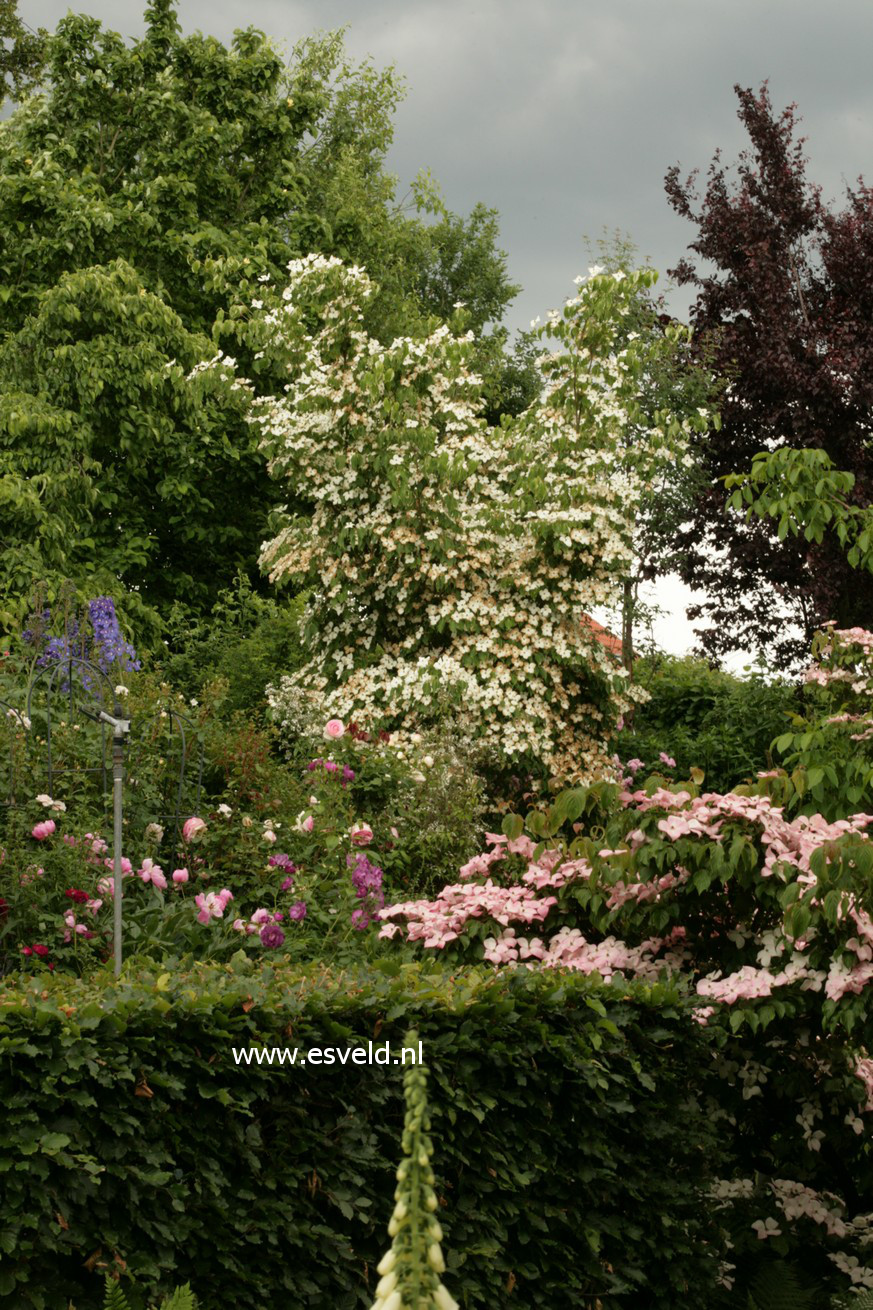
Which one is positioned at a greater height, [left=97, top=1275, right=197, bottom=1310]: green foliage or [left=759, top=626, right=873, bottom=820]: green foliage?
[left=759, top=626, right=873, bottom=820]: green foliage

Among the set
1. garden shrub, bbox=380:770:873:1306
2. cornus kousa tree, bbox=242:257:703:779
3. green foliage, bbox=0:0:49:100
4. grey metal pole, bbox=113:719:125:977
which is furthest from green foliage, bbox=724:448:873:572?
green foliage, bbox=0:0:49:100

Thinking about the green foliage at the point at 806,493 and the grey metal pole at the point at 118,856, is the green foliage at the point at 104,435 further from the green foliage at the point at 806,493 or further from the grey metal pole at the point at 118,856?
the green foliage at the point at 806,493

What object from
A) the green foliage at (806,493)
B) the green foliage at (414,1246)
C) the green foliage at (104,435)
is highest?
the green foliage at (104,435)

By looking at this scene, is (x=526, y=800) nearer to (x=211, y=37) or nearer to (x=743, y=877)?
(x=743, y=877)

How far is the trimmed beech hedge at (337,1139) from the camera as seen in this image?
3152 millimetres

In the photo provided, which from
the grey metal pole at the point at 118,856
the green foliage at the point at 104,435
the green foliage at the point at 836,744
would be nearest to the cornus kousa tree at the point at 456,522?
the green foliage at the point at 104,435

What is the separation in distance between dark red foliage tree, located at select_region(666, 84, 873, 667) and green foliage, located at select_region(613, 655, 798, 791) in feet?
2.49

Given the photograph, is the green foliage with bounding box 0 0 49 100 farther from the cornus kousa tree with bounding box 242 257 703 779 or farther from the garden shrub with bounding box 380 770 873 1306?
the garden shrub with bounding box 380 770 873 1306

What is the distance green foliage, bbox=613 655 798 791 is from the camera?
42.6ft

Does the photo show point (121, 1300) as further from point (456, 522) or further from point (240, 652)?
point (240, 652)

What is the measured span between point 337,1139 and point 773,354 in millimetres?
12585

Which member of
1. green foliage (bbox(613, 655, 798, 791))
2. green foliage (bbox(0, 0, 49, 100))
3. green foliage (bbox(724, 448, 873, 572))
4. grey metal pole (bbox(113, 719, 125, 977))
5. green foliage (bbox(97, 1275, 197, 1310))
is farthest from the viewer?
green foliage (bbox(0, 0, 49, 100))

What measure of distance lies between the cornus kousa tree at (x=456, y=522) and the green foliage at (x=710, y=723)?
2694mm

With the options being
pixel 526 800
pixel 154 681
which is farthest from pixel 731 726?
pixel 154 681
